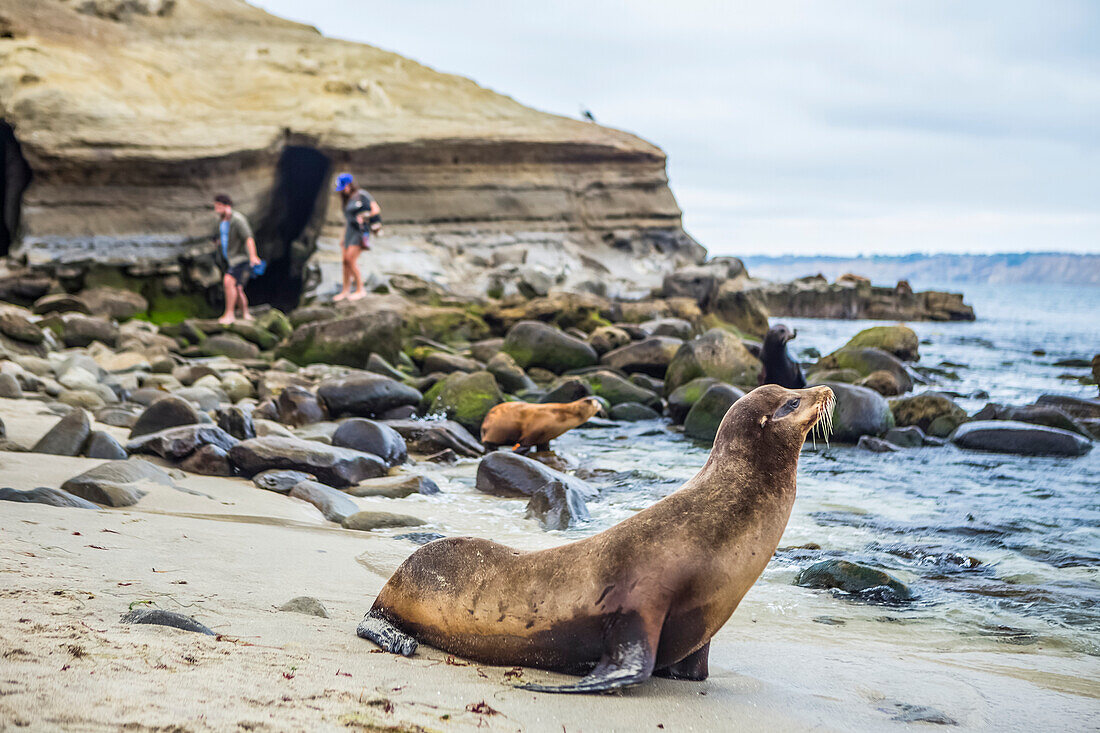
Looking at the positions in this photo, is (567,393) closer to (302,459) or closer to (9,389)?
(302,459)

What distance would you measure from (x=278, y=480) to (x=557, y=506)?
192cm

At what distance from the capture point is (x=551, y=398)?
34.5 ft

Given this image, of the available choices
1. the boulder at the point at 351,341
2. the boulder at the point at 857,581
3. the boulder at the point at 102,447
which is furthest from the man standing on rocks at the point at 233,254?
the boulder at the point at 857,581

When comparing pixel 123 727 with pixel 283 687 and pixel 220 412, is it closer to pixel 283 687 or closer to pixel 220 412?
pixel 283 687

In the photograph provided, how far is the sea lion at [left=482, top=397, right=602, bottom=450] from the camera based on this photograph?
8430 millimetres

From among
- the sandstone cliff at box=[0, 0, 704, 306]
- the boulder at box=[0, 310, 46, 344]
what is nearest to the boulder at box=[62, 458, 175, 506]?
the boulder at box=[0, 310, 46, 344]

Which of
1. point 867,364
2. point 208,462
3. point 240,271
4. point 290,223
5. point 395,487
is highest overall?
point 290,223

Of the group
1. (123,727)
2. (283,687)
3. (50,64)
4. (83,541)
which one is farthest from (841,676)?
(50,64)

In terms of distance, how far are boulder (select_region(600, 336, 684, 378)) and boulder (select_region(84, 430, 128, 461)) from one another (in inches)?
334

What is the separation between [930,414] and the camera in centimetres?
1041

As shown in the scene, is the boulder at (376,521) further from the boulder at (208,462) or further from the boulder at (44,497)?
the boulder at (44,497)

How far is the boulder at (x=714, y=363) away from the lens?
38.7 ft

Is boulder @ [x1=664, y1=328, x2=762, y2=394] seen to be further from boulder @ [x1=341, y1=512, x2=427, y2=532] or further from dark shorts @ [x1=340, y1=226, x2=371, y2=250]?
dark shorts @ [x1=340, y1=226, x2=371, y2=250]

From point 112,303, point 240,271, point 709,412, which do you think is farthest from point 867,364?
point 112,303
